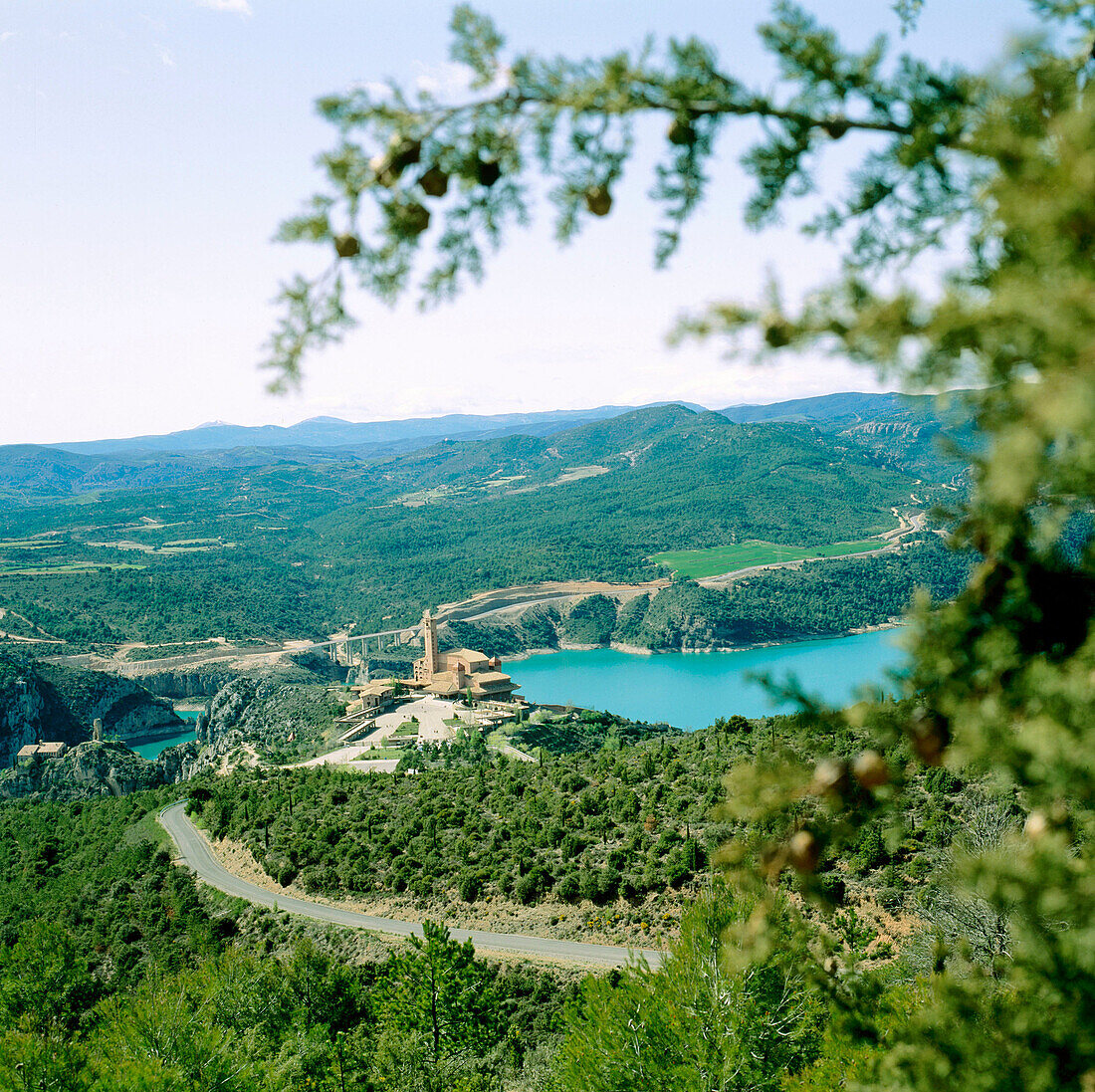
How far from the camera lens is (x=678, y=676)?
73.1 m

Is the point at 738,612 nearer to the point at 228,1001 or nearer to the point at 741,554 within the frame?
the point at 741,554

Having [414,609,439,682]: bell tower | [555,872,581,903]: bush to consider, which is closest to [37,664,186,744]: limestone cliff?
[414,609,439,682]: bell tower

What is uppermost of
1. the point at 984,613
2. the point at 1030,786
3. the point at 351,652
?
the point at 984,613

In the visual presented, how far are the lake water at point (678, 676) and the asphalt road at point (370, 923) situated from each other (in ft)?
107

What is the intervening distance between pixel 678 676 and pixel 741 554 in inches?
1621

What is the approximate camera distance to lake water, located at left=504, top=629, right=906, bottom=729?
61312 millimetres

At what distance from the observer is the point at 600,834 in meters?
18.5

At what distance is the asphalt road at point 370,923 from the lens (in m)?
15.4

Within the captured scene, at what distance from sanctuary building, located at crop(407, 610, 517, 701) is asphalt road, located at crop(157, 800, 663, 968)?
1840 centimetres

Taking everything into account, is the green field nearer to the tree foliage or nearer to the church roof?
the church roof

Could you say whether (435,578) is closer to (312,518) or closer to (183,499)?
(312,518)

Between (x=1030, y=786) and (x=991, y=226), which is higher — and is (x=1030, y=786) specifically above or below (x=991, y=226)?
below

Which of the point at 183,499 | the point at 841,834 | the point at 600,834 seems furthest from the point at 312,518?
the point at 841,834

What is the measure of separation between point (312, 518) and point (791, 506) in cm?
9709
